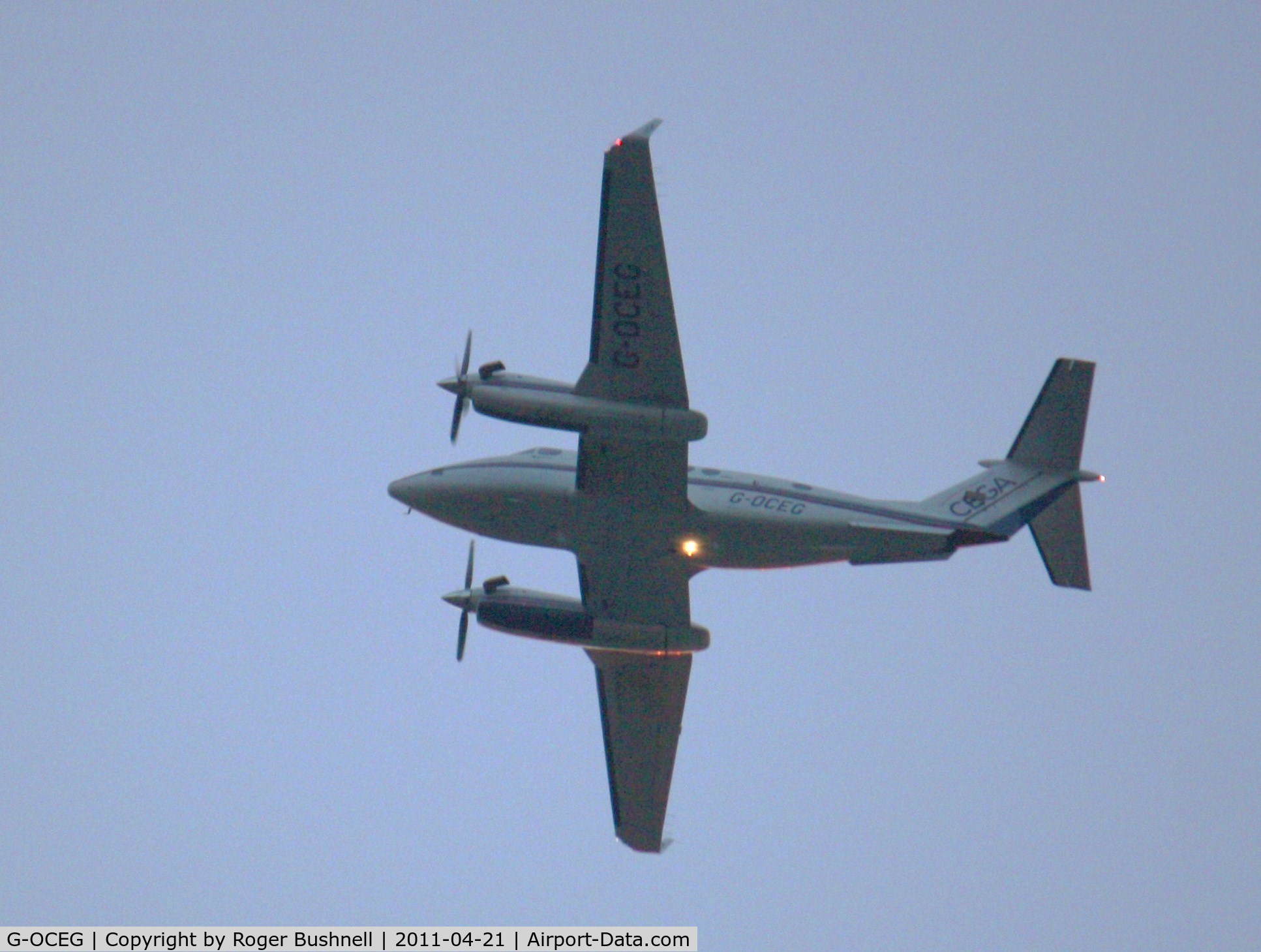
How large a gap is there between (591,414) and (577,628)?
24.4 feet

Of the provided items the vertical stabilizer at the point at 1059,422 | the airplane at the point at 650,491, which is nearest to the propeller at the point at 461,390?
the airplane at the point at 650,491

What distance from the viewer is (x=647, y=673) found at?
42.2m

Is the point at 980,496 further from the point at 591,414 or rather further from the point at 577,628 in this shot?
the point at 577,628

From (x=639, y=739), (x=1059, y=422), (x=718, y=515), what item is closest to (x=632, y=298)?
(x=718, y=515)

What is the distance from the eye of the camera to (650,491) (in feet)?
120

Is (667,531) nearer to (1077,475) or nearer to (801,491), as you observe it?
(801,491)

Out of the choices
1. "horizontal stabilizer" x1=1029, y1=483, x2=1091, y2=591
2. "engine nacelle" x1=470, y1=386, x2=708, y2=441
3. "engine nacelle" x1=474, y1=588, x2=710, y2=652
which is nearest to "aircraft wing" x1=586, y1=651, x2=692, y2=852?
"engine nacelle" x1=474, y1=588, x2=710, y2=652

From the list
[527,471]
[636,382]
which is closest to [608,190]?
[636,382]

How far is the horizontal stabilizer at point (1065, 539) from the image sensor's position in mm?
36031

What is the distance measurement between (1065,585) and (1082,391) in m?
4.57

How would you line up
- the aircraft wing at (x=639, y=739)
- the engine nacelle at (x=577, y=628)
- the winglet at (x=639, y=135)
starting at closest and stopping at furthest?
the winglet at (x=639, y=135), the engine nacelle at (x=577, y=628), the aircraft wing at (x=639, y=739)

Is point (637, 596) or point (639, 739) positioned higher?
point (637, 596)

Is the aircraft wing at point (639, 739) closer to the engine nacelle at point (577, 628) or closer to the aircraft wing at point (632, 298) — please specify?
the engine nacelle at point (577, 628)

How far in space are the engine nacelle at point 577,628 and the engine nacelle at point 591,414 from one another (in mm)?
6594
